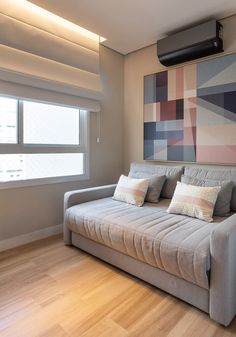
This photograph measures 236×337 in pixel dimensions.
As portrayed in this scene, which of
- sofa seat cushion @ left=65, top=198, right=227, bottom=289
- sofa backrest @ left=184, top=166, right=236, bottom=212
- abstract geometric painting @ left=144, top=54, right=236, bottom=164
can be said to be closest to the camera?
sofa seat cushion @ left=65, top=198, right=227, bottom=289

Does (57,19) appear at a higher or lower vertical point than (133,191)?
Answer: higher

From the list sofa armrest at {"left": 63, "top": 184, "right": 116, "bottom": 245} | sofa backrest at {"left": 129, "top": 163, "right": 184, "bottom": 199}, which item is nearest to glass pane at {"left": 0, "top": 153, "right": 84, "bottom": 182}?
sofa armrest at {"left": 63, "top": 184, "right": 116, "bottom": 245}

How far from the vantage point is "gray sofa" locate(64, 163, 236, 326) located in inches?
56.2

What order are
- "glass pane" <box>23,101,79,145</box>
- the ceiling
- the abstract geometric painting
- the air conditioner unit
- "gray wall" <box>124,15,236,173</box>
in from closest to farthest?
the ceiling < the air conditioner unit < the abstract geometric painting < "glass pane" <box>23,101,79,145</box> < "gray wall" <box>124,15,236,173</box>

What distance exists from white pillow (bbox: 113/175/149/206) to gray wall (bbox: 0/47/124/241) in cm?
78

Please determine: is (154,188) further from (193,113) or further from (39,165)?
(39,165)

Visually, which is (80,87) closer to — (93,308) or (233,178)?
(233,178)

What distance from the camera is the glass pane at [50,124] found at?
105 inches

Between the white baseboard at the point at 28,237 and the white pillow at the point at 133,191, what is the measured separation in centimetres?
94

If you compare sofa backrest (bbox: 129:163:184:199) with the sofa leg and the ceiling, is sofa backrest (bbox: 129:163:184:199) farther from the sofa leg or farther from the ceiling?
the ceiling

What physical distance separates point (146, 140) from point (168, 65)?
1018mm

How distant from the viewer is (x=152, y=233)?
69.3 inches

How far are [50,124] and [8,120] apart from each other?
51cm

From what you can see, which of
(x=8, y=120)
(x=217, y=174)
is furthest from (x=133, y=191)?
(x=8, y=120)
